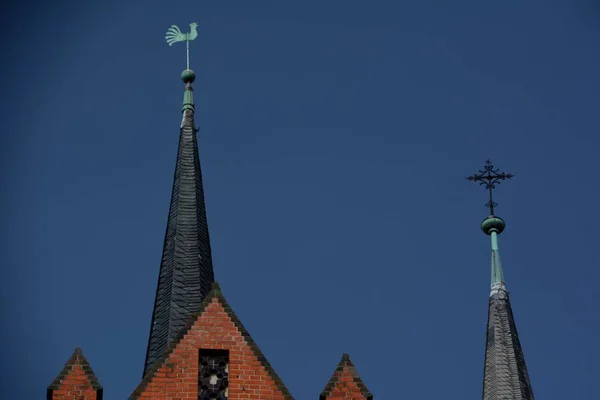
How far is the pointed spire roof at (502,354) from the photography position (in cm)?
4469

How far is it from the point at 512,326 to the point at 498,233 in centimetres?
388

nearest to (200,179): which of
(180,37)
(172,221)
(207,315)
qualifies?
(172,221)

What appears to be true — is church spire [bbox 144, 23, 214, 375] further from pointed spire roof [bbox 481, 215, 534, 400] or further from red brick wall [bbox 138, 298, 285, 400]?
pointed spire roof [bbox 481, 215, 534, 400]

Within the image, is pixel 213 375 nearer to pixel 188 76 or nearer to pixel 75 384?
pixel 75 384

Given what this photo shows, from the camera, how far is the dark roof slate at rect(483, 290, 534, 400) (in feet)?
147

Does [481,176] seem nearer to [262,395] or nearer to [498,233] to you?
[498,233]

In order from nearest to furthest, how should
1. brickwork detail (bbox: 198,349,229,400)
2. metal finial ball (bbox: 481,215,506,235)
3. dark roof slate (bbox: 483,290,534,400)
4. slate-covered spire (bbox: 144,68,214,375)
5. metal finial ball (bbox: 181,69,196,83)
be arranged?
brickwork detail (bbox: 198,349,229,400), dark roof slate (bbox: 483,290,534,400), slate-covered spire (bbox: 144,68,214,375), metal finial ball (bbox: 481,215,506,235), metal finial ball (bbox: 181,69,196,83)

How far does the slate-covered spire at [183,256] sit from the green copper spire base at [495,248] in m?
6.36

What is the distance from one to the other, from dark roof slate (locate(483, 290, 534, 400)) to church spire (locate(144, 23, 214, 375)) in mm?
6040

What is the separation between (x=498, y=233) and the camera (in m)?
50.2

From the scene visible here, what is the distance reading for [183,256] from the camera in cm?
4656

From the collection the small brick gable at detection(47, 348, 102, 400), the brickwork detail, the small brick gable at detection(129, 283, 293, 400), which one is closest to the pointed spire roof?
the small brick gable at detection(129, 283, 293, 400)

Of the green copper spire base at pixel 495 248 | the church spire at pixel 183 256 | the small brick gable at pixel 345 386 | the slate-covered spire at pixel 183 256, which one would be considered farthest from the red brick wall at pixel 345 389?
the green copper spire base at pixel 495 248

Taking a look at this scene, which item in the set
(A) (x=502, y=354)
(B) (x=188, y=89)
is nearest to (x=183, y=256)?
(B) (x=188, y=89)
